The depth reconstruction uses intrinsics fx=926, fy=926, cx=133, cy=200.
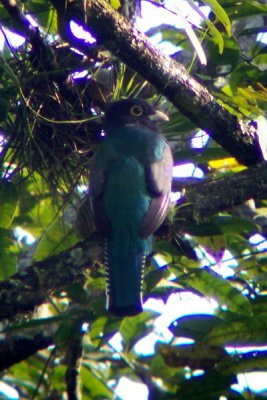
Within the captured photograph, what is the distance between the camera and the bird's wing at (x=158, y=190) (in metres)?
4.65

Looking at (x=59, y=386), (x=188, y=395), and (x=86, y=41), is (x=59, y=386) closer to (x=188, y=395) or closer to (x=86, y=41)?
(x=188, y=395)

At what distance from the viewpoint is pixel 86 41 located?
15.4ft

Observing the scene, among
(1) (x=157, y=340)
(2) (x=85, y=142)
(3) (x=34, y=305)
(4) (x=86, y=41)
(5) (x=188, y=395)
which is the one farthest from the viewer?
(1) (x=157, y=340)

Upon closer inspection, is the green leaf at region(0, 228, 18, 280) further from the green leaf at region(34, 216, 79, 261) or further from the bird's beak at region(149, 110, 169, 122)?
the bird's beak at region(149, 110, 169, 122)

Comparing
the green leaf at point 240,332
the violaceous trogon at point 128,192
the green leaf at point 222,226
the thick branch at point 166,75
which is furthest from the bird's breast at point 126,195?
the green leaf at point 240,332

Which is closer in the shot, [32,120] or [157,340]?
[32,120]

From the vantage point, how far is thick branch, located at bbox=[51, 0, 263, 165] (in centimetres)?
423

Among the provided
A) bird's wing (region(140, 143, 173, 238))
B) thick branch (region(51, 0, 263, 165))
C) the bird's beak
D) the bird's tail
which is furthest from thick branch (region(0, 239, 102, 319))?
the bird's beak

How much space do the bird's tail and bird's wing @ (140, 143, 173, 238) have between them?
11 cm

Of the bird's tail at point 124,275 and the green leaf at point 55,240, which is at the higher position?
the green leaf at point 55,240

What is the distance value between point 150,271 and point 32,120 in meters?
1.00

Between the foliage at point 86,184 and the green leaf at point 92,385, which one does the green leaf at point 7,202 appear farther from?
the green leaf at point 92,385

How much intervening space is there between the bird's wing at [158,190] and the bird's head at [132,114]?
26cm

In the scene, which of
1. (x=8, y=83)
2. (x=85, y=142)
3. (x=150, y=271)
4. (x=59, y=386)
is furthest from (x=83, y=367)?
(x=8, y=83)
